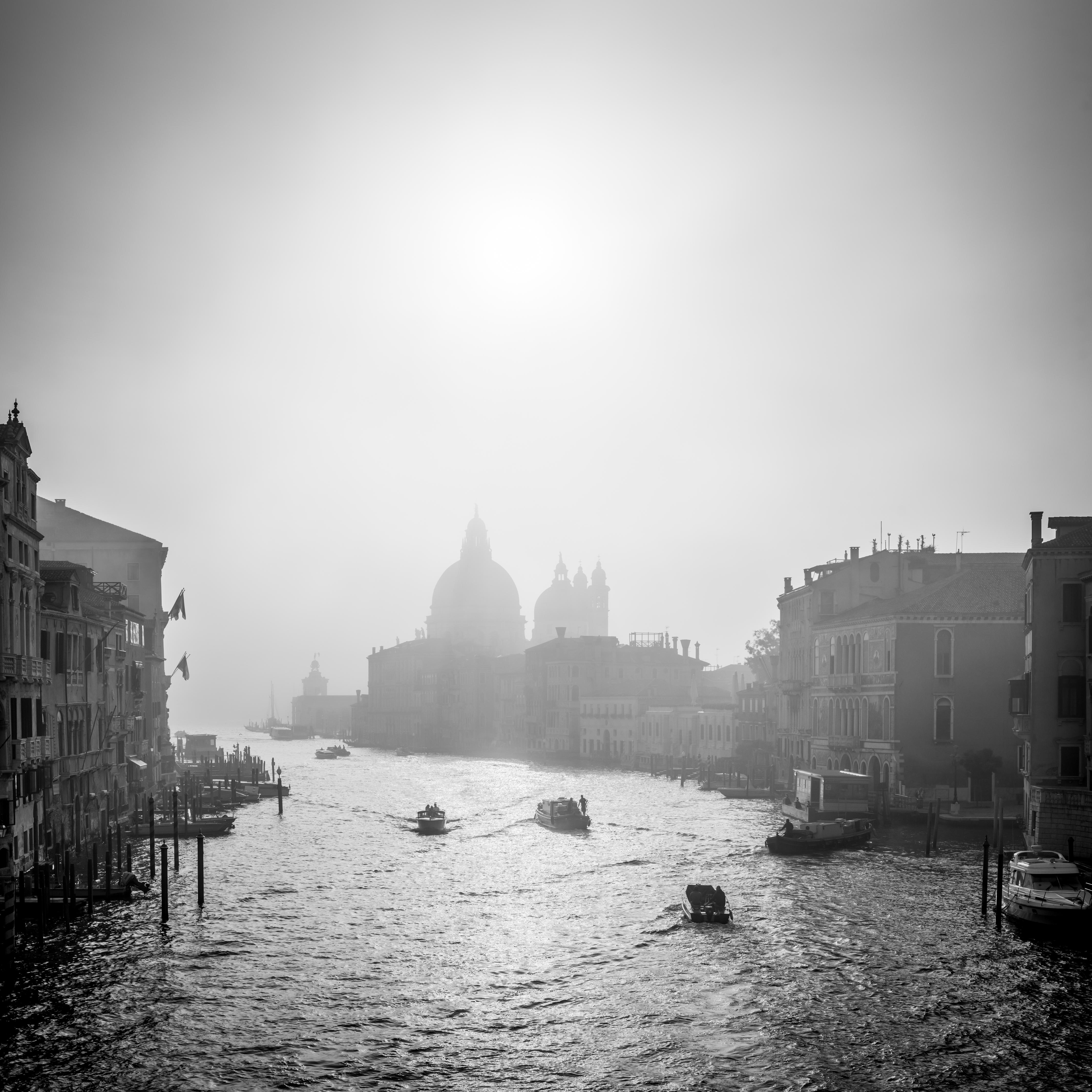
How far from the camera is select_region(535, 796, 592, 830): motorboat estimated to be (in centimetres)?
6259

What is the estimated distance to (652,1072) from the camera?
24453 mm

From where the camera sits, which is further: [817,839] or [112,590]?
[112,590]

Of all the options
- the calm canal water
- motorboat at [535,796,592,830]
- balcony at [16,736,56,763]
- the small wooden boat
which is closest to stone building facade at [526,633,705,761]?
motorboat at [535,796,592,830]

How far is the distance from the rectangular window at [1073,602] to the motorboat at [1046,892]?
9972 mm

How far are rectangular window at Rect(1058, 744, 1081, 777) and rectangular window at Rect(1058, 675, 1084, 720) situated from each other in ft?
3.37

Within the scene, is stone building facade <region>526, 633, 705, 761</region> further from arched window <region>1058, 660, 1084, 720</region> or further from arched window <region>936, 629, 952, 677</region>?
arched window <region>1058, 660, 1084, 720</region>

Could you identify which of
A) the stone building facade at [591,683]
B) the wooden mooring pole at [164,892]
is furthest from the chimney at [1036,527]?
the stone building facade at [591,683]

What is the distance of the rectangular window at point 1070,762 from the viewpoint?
4288 centimetres

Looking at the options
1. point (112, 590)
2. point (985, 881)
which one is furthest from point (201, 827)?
point (985, 881)

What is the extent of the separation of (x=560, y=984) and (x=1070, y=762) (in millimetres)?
20859

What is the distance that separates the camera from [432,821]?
63.6 m

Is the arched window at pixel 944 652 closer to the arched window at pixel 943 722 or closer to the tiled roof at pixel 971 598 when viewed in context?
the tiled roof at pixel 971 598

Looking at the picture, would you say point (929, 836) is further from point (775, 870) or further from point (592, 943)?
point (592, 943)

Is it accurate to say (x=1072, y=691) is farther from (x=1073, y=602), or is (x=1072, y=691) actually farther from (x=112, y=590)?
(x=112, y=590)
